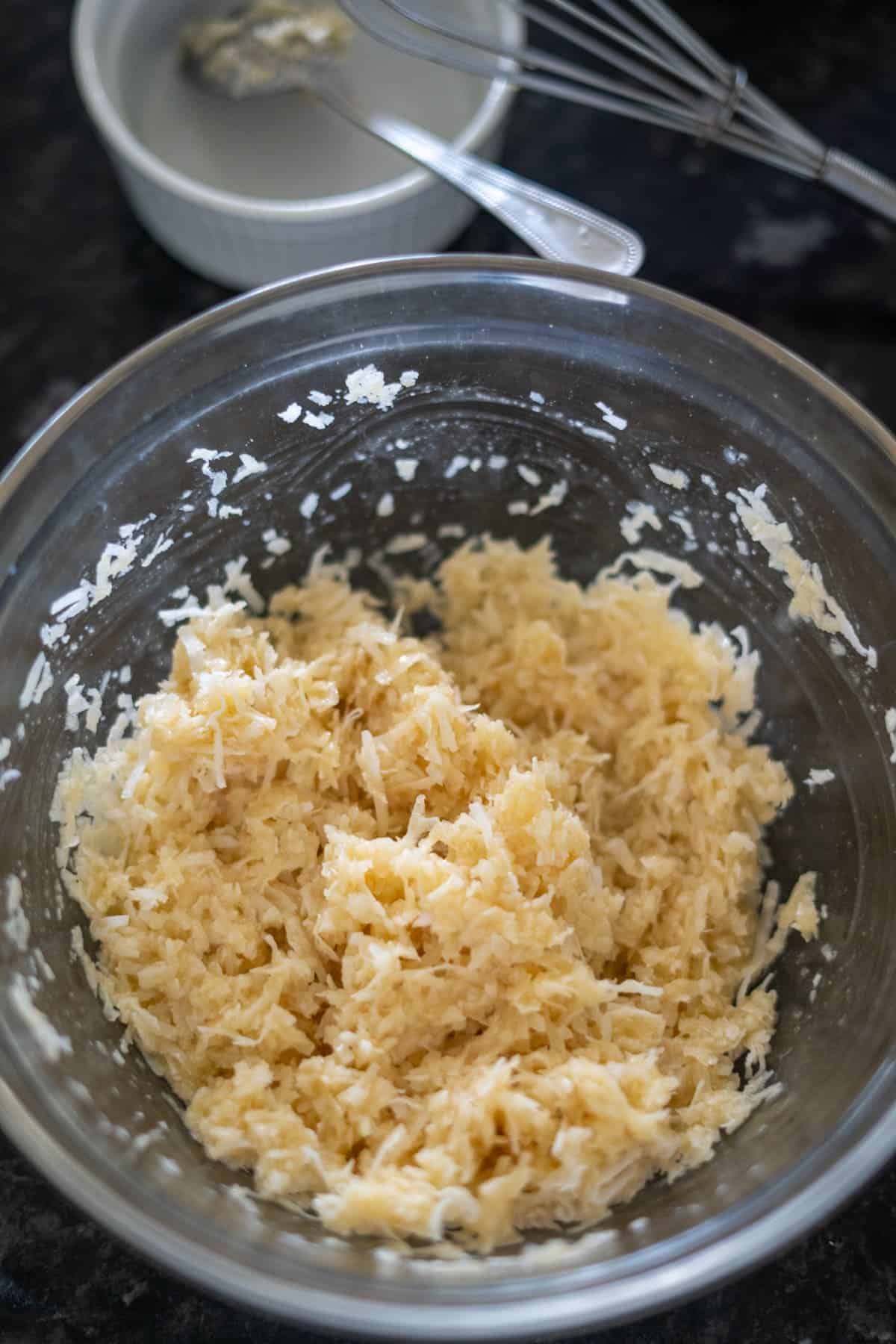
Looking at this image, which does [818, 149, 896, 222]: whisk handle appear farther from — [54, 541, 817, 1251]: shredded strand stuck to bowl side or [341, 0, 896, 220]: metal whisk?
[54, 541, 817, 1251]: shredded strand stuck to bowl side

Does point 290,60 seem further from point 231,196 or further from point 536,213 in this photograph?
point 536,213

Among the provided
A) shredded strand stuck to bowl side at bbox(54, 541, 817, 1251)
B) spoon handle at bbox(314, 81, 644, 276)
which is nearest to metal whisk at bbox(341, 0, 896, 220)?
spoon handle at bbox(314, 81, 644, 276)

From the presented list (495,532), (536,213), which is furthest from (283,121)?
(495,532)

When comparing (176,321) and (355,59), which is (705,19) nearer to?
(355,59)

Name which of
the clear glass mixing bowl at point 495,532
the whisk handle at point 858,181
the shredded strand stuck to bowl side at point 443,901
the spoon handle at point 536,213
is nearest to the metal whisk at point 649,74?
the whisk handle at point 858,181

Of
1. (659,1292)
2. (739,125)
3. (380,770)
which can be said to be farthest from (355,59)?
(659,1292)

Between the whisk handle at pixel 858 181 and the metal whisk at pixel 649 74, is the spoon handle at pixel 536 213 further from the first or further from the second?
the whisk handle at pixel 858 181

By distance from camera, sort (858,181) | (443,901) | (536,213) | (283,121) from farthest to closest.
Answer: (283,121)
(858,181)
(536,213)
(443,901)

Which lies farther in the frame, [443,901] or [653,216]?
[653,216]
